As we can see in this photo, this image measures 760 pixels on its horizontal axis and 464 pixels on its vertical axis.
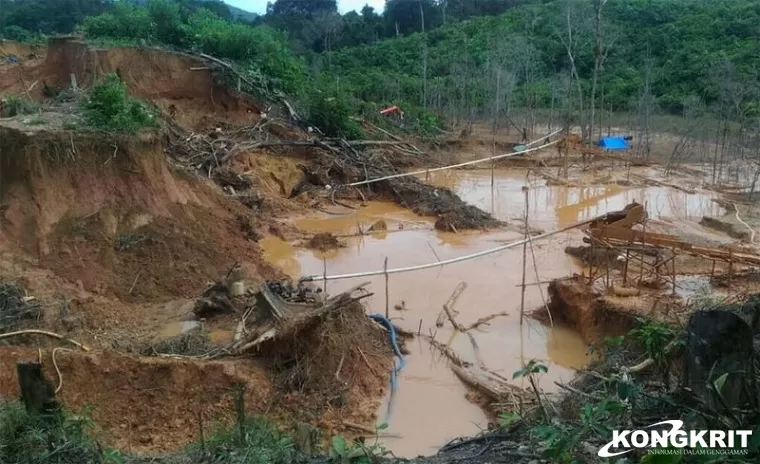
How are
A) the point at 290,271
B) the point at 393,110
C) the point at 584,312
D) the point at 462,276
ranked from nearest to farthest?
the point at 584,312 → the point at 462,276 → the point at 290,271 → the point at 393,110

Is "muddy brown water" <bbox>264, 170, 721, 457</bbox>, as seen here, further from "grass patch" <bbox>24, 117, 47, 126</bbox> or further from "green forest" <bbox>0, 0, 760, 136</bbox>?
"grass patch" <bbox>24, 117, 47, 126</bbox>

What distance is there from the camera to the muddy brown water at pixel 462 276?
8.36 m

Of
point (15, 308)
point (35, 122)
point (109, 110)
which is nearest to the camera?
point (15, 308)

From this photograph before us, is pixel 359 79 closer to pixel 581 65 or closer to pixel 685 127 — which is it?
pixel 581 65

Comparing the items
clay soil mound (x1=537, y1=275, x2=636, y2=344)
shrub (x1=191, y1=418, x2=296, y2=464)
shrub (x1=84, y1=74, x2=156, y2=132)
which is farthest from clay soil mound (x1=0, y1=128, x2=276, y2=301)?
shrub (x1=191, y1=418, x2=296, y2=464)

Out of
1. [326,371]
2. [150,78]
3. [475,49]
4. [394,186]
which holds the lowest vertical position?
[326,371]

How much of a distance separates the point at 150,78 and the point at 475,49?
25.8 metres

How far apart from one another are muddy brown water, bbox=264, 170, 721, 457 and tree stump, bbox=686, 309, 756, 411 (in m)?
3.91

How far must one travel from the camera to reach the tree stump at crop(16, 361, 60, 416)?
4.83m

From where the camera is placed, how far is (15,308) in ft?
27.6

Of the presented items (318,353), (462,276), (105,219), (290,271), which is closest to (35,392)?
(318,353)

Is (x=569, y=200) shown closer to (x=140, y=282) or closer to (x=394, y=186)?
(x=394, y=186)

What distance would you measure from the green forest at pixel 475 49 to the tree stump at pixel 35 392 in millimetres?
17450

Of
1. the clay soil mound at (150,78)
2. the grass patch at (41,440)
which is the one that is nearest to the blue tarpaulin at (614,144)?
the clay soil mound at (150,78)
